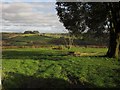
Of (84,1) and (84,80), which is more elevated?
(84,1)

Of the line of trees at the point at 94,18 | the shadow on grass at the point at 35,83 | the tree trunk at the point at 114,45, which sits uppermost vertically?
the line of trees at the point at 94,18

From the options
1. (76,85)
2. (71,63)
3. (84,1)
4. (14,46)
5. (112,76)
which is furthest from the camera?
(14,46)

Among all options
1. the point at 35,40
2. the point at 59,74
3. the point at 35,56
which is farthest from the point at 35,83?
the point at 35,40

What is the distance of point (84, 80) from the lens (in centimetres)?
2278

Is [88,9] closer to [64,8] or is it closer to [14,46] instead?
[64,8]

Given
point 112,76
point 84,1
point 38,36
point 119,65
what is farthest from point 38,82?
point 38,36

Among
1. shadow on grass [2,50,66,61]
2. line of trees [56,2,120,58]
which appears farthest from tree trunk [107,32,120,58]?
shadow on grass [2,50,66,61]

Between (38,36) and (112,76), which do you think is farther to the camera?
(38,36)

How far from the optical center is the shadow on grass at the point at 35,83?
823 inches

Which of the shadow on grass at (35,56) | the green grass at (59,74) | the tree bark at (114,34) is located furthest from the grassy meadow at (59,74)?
the tree bark at (114,34)

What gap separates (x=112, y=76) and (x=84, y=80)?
273cm

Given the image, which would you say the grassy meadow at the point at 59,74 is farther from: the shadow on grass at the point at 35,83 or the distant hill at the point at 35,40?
the distant hill at the point at 35,40

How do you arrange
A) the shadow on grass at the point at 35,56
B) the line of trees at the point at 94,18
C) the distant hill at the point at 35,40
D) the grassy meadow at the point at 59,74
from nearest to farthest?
1. the grassy meadow at the point at 59,74
2. the shadow on grass at the point at 35,56
3. the line of trees at the point at 94,18
4. the distant hill at the point at 35,40

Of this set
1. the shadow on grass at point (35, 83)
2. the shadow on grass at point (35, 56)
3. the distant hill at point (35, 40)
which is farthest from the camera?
the distant hill at point (35, 40)
